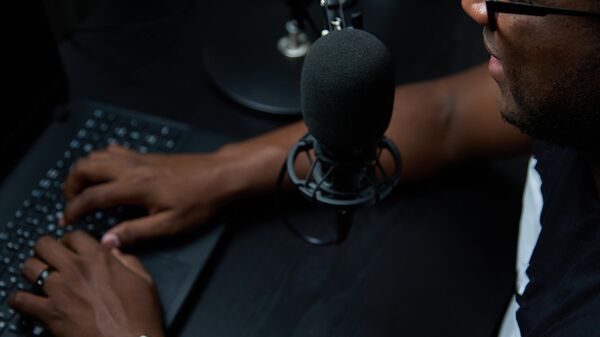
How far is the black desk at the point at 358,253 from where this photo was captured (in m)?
0.95

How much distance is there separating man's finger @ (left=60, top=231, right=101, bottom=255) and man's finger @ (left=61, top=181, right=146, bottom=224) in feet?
0.10

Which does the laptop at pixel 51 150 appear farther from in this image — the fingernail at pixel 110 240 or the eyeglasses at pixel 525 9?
the eyeglasses at pixel 525 9

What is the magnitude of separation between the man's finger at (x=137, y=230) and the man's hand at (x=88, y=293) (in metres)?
0.02

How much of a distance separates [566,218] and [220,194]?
0.42m

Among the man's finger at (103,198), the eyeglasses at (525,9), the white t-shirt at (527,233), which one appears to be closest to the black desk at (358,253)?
the white t-shirt at (527,233)

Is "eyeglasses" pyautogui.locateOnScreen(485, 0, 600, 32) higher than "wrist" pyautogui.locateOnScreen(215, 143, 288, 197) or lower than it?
higher

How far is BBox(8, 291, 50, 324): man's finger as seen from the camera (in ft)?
2.96

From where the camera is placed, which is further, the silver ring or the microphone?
the silver ring

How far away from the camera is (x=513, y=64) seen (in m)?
0.76

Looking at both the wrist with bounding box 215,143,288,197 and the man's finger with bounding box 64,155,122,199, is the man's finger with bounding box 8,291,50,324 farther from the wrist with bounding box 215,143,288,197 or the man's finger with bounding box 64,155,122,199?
the wrist with bounding box 215,143,288,197

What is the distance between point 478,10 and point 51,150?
2.05 feet

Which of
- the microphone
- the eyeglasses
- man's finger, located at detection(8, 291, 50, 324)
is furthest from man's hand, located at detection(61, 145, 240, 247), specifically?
the eyeglasses

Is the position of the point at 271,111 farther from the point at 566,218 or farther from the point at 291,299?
the point at 566,218

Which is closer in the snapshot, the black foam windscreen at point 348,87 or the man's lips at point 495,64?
the black foam windscreen at point 348,87
